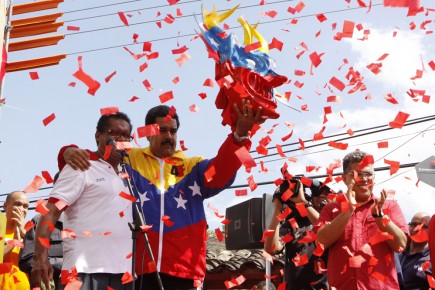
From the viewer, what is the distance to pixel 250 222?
8.47 metres

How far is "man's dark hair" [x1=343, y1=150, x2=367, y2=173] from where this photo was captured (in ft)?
16.4

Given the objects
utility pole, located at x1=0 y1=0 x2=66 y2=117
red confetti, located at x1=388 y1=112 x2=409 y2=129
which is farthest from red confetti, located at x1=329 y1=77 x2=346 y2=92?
utility pole, located at x1=0 y1=0 x2=66 y2=117

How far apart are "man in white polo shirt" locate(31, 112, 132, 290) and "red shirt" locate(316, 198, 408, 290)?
142 cm

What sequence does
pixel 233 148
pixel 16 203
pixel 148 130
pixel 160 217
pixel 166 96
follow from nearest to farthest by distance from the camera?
pixel 233 148 → pixel 160 217 → pixel 148 130 → pixel 166 96 → pixel 16 203

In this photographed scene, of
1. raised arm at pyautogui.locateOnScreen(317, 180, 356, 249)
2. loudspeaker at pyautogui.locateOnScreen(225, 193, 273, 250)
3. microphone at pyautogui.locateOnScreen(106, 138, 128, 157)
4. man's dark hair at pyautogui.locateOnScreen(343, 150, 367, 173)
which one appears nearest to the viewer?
microphone at pyautogui.locateOnScreen(106, 138, 128, 157)

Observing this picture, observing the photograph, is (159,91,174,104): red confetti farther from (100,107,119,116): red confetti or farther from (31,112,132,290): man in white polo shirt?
(31,112,132,290): man in white polo shirt

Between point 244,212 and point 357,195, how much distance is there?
368cm

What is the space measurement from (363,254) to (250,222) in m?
3.80

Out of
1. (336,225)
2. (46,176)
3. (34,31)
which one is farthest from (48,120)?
(34,31)

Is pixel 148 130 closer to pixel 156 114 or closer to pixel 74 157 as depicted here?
pixel 156 114

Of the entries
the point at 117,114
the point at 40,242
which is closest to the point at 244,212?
the point at 117,114

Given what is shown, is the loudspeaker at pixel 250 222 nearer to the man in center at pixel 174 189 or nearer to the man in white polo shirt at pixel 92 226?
the man in center at pixel 174 189

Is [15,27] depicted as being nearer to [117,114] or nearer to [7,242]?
[7,242]

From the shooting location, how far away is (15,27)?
1168 centimetres
